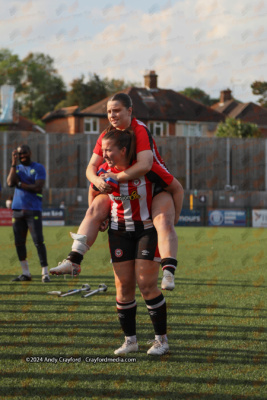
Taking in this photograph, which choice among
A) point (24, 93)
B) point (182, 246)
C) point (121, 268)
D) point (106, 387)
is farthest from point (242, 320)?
point (24, 93)

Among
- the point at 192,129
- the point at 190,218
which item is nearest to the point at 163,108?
the point at 192,129

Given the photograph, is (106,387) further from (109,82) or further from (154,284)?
(109,82)

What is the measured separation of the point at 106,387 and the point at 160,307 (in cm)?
94

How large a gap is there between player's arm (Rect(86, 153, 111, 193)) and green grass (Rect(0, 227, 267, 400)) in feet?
4.49

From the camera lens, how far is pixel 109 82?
8031cm

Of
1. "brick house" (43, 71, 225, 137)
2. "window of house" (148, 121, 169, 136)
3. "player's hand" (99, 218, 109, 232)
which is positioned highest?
"brick house" (43, 71, 225, 137)

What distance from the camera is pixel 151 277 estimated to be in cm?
463

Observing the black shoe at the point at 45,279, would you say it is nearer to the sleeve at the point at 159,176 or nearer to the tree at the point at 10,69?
the sleeve at the point at 159,176

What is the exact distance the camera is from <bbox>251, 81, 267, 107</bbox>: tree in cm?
8075

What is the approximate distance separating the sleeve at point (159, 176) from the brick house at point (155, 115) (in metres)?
54.7

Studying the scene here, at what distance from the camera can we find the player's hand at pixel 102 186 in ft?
14.5

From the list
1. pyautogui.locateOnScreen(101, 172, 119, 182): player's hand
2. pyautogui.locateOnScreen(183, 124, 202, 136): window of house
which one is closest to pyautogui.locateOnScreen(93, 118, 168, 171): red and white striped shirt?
pyautogui.locateOnScreen(101, 172, 119, 182): player's hand

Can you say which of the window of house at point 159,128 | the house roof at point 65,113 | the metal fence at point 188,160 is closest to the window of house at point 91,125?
the house roof at point 65,113

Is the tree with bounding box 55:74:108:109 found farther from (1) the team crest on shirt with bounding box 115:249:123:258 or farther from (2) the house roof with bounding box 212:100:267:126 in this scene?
(1) the team crest on shirt with bounding box 115:249:123:258
